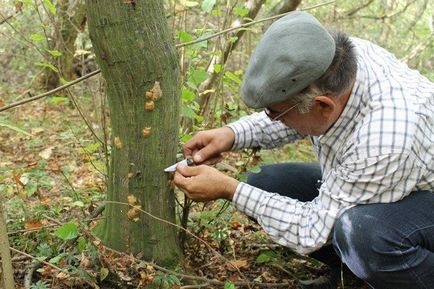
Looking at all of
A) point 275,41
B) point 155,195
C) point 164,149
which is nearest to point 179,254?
point 155,195

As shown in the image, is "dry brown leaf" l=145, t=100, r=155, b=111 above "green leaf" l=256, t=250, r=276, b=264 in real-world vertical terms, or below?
above

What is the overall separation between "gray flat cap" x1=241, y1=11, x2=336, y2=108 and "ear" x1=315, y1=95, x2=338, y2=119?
0.29 feet

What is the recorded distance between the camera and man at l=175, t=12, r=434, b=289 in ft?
5.67

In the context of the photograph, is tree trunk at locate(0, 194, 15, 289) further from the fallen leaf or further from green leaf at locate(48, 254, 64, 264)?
the fallen leaf

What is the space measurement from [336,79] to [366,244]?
1.94 ft

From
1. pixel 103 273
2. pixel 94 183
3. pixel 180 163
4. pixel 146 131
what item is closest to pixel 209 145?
pixel 180 163

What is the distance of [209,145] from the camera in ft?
7.12

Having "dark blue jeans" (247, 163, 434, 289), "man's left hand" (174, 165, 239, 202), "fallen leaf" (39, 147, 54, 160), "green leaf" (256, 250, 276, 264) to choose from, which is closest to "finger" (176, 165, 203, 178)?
"man's left hand" (174, 165, 239, 202)

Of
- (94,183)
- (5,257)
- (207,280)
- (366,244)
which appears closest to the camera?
(5,257)

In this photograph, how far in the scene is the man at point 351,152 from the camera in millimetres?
1729

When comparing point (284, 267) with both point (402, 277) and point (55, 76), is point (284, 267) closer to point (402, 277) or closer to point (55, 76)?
point (402, 277)

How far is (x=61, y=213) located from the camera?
8.64 ft

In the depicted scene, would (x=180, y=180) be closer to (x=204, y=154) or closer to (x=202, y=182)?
(x=202, y=182)

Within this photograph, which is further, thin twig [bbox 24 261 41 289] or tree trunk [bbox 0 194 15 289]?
thin twig [bbox 24 261 41 289]
